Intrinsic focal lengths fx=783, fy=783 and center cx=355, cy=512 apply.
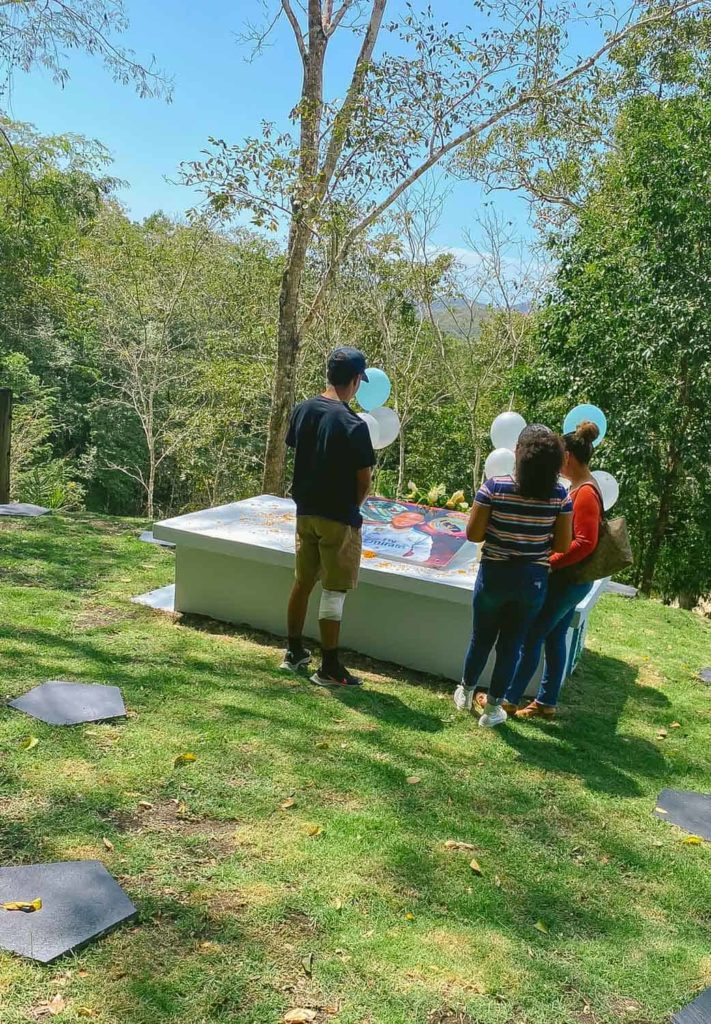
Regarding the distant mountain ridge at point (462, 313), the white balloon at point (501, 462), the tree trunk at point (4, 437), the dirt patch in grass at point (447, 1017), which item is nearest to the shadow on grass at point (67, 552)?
the tree trunk at point (4, 437)

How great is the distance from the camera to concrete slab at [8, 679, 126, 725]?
3.28m

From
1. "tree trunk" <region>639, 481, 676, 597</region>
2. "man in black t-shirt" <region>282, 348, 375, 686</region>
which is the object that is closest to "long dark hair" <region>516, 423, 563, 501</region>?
"man in black t-shirt" <region>282, 348, 375, 686</region>

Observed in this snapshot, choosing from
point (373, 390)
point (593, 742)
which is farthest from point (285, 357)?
point (593, 742)

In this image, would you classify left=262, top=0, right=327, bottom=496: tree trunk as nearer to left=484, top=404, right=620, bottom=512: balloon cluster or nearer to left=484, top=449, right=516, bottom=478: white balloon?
left=484, top=404, right=620, bottom=512: balloon cluster

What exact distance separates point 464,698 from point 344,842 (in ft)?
4.71

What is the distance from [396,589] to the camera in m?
4.47

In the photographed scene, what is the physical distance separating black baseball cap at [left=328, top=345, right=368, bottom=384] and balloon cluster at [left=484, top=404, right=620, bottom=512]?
1.36 metres

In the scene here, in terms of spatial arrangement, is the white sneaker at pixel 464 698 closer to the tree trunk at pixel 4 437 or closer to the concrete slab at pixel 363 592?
the concrete slab at pixel 363 592

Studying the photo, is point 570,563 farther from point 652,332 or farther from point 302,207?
point 652,332

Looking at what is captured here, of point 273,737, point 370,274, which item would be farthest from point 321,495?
point 370,274

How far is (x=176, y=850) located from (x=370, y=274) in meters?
15.2

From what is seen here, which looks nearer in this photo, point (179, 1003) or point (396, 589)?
point (179, 1003)

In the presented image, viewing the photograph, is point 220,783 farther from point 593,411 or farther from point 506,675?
point 593,411

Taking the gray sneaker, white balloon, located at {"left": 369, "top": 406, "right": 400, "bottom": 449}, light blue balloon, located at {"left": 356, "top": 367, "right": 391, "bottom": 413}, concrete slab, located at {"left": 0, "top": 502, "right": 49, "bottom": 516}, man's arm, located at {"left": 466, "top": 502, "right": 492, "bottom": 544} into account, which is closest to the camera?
man's arm, located at {"left": 466, "top": 502, "right": 492, "bottom": 544}
